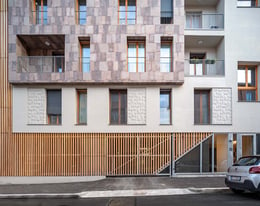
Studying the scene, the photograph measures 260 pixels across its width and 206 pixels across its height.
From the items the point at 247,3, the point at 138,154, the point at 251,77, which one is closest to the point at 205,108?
the point at 251,77

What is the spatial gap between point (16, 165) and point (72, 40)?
24.0 ft

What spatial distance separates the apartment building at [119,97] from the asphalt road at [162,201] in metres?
3.49

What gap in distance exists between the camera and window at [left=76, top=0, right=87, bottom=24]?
11.4m

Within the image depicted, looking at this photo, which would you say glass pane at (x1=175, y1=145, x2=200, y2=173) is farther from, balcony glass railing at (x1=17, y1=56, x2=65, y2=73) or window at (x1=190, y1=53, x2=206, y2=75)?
balcony glass railing at (x1=17, y1=56, x2=65, y2=73)

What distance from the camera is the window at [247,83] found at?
11742 mm

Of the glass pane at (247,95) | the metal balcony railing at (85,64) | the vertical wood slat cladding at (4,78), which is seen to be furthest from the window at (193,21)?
the vertical wood slat cladding at (4,78)

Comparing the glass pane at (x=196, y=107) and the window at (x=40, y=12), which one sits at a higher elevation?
the window at (x=40, y=12)

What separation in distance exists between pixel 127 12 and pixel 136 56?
255 centimetres

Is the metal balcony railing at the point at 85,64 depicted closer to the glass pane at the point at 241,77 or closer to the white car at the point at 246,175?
the white car at the point at 246,175

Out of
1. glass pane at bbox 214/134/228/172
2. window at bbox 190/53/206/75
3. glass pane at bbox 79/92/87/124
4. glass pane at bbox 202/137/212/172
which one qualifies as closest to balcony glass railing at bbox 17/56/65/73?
glass pane at bbox 79/92/87/124

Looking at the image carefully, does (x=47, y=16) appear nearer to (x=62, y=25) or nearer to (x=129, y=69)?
(x=62, y=25)

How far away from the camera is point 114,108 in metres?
11.4

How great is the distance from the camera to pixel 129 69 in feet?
37.0

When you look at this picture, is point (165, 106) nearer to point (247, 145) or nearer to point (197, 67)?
point (197, 67)
